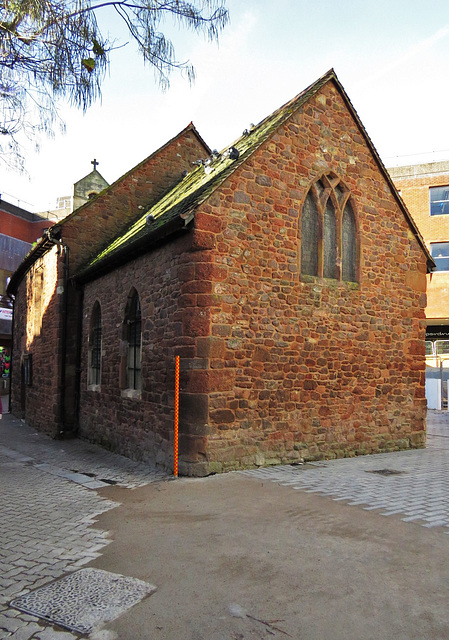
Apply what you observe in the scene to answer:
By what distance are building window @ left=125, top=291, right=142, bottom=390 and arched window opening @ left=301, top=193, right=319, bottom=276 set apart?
3540mm

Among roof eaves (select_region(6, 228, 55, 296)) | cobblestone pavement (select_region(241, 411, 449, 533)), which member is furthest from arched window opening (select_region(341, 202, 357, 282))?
roof eaves (select_region(6, 228, 55, 296))

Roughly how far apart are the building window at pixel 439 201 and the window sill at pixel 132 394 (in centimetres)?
2478

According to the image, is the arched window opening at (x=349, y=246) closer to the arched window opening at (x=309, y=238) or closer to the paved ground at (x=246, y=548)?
the arched window opening at (x=309, y=238)

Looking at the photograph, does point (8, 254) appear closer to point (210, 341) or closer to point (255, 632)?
point (210, 341)

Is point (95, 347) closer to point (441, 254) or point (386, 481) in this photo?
point (386, 481)

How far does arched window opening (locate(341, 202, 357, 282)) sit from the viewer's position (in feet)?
35.5

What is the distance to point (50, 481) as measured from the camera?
28.1 feet

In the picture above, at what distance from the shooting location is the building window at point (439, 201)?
29562 millimetres

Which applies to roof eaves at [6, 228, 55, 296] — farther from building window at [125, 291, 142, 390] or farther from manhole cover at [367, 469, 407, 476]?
manhole cover at [367, 469, 407, 476]

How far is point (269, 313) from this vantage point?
9.27 m

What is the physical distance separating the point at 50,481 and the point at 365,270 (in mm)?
7454

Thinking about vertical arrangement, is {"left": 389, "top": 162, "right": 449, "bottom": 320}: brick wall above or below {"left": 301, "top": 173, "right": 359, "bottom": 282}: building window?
above

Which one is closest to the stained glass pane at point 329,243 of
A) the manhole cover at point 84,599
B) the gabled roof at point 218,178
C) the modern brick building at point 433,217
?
the gabled roof at point 218,178

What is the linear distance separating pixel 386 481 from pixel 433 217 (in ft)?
81.8
